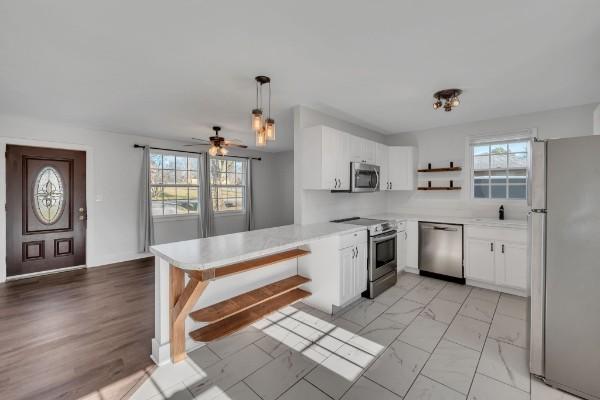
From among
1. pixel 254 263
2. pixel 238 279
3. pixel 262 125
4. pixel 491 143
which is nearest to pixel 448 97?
pixel 491 143

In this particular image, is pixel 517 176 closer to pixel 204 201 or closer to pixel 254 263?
pixel 254 263

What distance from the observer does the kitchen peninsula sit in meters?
1.98

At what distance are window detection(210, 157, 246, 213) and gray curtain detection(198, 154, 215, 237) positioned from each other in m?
0.22

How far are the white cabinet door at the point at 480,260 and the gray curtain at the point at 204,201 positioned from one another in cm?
508

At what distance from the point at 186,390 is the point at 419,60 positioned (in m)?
3.15

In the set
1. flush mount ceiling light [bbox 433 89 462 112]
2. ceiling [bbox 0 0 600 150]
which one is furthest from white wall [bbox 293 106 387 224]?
flush mount ceiling light [bbox 433 89 462 112]

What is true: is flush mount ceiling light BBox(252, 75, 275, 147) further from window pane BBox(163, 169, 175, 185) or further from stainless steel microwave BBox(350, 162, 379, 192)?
window pane BBox(163, 169, 175, 185)

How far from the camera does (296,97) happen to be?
3.09 meters

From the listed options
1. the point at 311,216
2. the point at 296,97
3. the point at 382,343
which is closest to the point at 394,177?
the point at 311,216

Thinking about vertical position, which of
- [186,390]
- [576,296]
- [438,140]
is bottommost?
[186,390]

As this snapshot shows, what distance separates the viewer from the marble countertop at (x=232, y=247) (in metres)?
1.78

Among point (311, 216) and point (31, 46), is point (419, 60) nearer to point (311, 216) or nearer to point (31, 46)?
point (311, 216)

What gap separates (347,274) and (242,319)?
126cm

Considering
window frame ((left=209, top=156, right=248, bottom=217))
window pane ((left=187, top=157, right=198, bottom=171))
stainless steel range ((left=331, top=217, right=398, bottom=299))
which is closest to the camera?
stainless steel range ((left=331, top=217, right=398, bottom=299))
